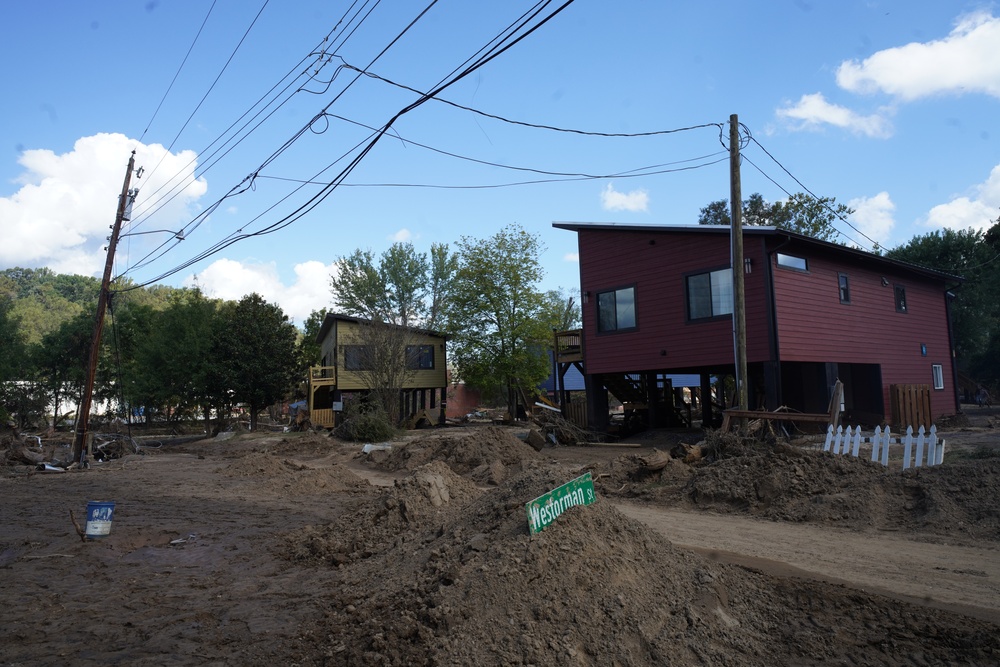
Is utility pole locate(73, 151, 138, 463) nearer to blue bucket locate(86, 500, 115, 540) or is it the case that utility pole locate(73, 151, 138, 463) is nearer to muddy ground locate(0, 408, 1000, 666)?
muddy ground locate(0, 408, 1000, 666)

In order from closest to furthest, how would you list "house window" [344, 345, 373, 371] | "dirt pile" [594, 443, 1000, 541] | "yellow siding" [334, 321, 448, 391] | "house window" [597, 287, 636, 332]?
"dirt pile" [594, 443, 1000, 541]
"house window" [597, 287, 636, 332]
"house window" [344, 345, 373, 371]
"yellow siding" [334, 321, 448, 391]

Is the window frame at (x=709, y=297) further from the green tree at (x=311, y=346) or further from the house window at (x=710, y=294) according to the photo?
the green tree at (x=311, y=346)

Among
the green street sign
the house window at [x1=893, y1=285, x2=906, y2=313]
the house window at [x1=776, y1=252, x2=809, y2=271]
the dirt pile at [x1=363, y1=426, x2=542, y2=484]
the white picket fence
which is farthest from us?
the house window at [x1=893, y1=285, x2=906, y2=313]

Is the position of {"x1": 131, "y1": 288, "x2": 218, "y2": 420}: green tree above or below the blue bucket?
above

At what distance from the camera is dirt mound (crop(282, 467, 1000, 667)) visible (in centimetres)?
464

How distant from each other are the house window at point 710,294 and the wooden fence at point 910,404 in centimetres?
781

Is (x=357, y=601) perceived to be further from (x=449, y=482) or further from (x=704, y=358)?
(x=704, y=358)

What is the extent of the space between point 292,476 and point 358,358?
57.2 ft

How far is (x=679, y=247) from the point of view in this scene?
21750 millimetres

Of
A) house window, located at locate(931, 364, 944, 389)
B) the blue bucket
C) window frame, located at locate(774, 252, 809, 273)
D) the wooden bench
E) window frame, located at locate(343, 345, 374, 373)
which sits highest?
window frame, located at locate(774, 252, 809, 273)

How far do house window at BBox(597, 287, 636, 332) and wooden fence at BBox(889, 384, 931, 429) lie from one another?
364 inches

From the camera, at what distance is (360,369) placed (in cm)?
3434

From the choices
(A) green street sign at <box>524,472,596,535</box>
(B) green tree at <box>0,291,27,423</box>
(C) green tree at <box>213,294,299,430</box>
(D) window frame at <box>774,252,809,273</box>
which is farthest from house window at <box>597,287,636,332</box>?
(B) green tree at <box>0,291,27,423</box>

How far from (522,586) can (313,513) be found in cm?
778
